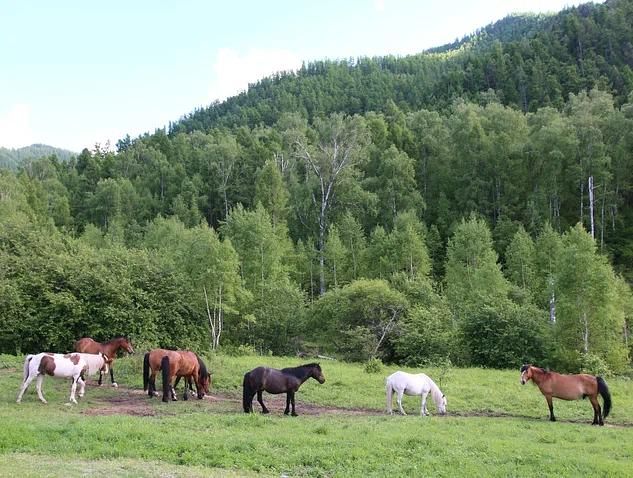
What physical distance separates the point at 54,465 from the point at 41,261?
2327cm

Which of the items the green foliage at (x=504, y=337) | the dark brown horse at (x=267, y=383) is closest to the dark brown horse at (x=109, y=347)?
the dark brown horse at (x=267, y=383)

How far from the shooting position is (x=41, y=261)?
3025cm

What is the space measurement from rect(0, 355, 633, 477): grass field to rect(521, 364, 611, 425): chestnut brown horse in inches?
27.4

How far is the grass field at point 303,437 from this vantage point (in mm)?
10602

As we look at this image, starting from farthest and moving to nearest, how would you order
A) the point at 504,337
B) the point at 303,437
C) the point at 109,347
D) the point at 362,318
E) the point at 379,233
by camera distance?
the point at 379,233 < the point at 362,318 < the point at 504,337 < the point at 109,347 < the point at 303,437

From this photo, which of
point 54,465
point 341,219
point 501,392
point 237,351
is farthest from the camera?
point 341,219

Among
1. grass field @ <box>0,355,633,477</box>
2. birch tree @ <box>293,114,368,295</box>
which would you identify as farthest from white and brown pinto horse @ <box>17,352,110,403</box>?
birch tree @ <box>293,114,368,295</box>

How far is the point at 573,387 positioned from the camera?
17.2 metres

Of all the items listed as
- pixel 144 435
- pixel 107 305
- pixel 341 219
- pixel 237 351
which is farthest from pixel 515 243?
pixel 144 435

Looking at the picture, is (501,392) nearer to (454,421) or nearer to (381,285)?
(454,421)

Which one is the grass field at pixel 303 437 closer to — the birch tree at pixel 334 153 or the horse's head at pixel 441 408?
the horse's head at pixel 441 408

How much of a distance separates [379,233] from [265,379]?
38.5m

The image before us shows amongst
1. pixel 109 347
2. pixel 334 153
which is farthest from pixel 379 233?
pixel 109 347

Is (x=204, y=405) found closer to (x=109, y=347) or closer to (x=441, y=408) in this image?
(x=109, y=347)
